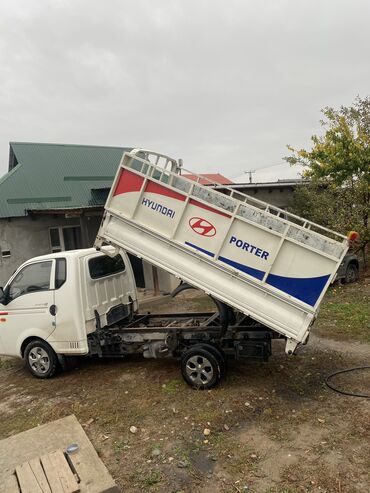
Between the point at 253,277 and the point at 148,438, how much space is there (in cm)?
240

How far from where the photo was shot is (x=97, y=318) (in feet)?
21.4

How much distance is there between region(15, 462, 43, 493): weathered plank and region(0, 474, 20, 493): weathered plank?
53mm

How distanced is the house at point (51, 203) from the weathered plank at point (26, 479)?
8.34 m

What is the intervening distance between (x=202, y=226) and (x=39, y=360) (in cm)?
378

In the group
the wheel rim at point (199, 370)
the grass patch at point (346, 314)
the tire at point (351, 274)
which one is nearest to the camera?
the wheel rim at point (199, 370)

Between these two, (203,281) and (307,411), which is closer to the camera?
(307,411)

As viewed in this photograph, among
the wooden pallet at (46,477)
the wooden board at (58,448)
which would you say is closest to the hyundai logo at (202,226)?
the wooden board at (58,448)

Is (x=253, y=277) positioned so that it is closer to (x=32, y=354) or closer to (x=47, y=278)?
(x=47, y=278)

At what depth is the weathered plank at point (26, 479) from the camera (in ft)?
11.9

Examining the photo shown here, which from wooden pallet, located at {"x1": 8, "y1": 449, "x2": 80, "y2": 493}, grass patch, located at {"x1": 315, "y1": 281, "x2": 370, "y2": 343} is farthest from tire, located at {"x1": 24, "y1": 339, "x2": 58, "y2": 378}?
grass patch, located at {"x1": 315, "y1": 281, "x2": 370, "y2": 343}

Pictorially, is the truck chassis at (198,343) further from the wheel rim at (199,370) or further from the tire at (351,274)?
the tire at (351,274)

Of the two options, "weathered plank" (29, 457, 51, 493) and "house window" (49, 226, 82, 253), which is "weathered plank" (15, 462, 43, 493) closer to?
"weathered plank" (29, 457, 51, 493)

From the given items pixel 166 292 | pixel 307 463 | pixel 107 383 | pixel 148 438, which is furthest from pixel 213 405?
pixel 166 292

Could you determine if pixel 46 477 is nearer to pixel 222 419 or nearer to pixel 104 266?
pixel 222 419
